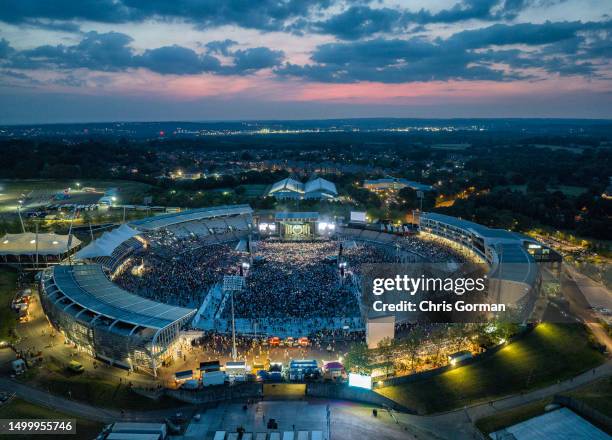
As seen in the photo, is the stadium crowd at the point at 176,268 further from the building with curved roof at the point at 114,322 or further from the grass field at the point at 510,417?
the grass field at the point at 510,417

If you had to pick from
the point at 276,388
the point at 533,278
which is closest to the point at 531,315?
the point at 533,278

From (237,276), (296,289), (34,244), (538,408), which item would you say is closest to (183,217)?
(34,244)

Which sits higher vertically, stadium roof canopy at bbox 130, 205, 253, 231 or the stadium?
stadium roof canopy at bbox 130, 205, 253, 231

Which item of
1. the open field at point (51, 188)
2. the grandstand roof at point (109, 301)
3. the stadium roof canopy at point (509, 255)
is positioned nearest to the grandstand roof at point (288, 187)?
the open field at point (51, 188)

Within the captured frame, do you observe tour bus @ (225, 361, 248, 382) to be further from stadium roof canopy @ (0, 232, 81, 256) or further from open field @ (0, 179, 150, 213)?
open field @ (0, 179, 150, 213)

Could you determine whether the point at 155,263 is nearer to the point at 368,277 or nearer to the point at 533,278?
the point at 368,277

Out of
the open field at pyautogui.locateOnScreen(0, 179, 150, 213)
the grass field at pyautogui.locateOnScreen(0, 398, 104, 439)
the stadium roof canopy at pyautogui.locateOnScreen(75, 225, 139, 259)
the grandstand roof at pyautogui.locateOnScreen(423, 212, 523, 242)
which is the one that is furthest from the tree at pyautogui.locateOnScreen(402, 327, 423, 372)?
the open field at pyautogui.locateOnScreen(0, 179, 150, 213)

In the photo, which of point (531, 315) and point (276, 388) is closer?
point (276, 388)
